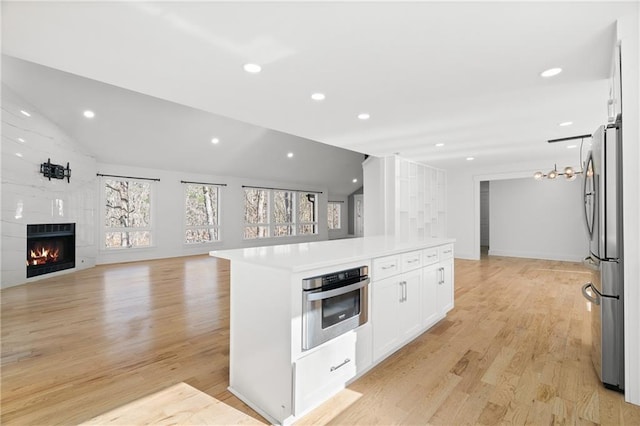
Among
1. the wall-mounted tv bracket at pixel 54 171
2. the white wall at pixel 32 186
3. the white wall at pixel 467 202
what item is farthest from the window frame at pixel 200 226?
the white wall at pixel 467 202

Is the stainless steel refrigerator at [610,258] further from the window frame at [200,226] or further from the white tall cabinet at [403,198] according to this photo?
the window frame at [200,226]

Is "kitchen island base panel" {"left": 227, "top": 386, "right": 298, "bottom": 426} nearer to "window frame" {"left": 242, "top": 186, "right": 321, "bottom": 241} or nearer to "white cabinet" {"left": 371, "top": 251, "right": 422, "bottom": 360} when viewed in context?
"white cabinet" {"left": 371, "top": 251, "right": 422, "bottom": 360}

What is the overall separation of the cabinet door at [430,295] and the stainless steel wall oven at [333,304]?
3.28ft

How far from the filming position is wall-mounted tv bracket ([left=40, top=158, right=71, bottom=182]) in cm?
550

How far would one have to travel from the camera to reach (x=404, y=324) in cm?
268

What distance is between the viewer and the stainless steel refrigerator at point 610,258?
81.3 inches

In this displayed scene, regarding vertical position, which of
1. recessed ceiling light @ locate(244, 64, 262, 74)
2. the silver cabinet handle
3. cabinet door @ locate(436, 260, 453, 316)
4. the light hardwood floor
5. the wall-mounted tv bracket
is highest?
recessed ceiling light @ locate(244, 64, 262, 74)

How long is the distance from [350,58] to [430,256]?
1.92 meters

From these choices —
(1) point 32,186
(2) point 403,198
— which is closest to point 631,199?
(2) point 403,198

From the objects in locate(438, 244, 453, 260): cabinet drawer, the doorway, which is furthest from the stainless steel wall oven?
the doorway

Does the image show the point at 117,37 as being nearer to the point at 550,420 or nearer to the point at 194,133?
the point at 550,420

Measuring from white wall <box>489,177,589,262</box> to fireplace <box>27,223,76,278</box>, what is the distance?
33.6ft

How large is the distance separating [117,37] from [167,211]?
685 cm

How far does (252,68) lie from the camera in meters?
2.53
